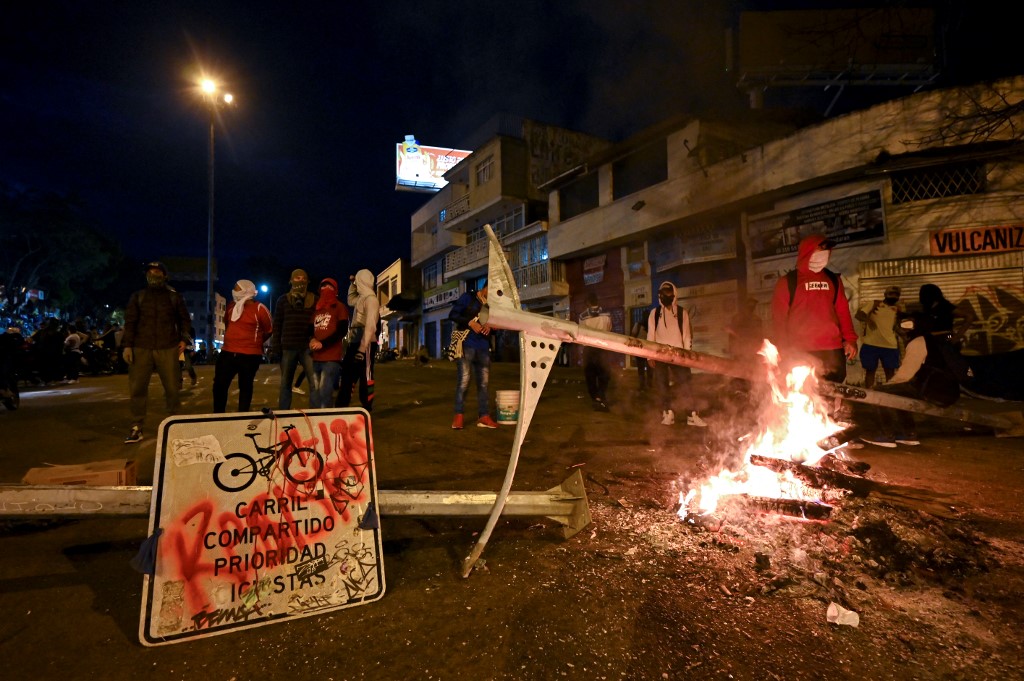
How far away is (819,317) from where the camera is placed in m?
4.22

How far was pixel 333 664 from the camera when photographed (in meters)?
1.70

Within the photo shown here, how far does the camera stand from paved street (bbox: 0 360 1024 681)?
1721mm

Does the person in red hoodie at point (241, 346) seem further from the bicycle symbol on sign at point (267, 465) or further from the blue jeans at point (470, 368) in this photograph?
the bicycle symbol on sign at point (267, 465)

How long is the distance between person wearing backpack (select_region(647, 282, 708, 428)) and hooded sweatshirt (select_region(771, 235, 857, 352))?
7.28ft

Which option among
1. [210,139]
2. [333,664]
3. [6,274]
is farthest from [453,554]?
[6,274]

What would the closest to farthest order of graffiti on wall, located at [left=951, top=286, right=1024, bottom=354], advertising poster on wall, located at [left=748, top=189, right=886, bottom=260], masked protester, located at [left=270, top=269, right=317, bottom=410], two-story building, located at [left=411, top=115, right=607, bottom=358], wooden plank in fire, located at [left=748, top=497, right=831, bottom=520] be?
wooden plank in fire, located at [left=748, top=497, right=831, bottom=520], masked protester, located at [left=270, top=269, right=317, bottom=410], graffiti on wall, located at [left=951, top=286, right=1024, bottom=354], advertising poster on wall, located at [left=748, top=189, right=886, bottom=260], two-story building, located at [left=411, top=115, right=607, bottom=358]

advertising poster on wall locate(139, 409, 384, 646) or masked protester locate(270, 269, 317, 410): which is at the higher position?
masked protester locate(270, 269, 317, 410)

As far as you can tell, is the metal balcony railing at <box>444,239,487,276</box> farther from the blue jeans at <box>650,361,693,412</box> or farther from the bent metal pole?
the bent metal pole

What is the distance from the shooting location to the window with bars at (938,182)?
10.8 m

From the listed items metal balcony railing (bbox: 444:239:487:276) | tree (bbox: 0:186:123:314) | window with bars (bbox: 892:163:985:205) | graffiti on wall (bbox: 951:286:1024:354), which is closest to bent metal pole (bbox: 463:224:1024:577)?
graffiti on wall (bbox: 951:286:1024:354)

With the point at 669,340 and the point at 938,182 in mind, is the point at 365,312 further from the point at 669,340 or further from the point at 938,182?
the point at 938,182

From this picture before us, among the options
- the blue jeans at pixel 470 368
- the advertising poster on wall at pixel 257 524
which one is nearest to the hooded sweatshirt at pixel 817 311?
the blue jeans at pixel 470 368

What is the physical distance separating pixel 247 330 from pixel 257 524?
156 inches

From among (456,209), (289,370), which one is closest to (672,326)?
(289,370)
